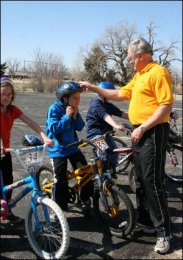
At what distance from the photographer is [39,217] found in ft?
13.4

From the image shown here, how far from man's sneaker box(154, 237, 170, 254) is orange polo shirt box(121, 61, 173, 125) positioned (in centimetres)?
128

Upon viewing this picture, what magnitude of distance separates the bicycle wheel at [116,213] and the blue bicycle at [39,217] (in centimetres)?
82

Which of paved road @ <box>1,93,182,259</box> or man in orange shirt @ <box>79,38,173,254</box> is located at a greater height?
man in orange shirt @ <box>79,38,173,254</box>

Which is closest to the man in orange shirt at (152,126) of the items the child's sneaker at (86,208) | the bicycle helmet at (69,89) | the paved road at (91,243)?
the paved road at (91,243)

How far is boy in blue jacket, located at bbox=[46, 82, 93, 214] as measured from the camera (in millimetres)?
4777

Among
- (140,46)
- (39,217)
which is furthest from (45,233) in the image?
(140,46)

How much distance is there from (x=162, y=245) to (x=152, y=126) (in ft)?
4.18

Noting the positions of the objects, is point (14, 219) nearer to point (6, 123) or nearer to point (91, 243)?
point (91, 243)

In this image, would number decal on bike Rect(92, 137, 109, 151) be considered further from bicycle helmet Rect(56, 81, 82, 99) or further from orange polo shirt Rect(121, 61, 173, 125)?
bicycle helmet Rect(56, 81, 82, 99)

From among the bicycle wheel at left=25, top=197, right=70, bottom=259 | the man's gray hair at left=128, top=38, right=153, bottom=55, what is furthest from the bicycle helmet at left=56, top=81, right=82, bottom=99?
the bicycle wheel at left=25, top=197, right=70, bottom=259

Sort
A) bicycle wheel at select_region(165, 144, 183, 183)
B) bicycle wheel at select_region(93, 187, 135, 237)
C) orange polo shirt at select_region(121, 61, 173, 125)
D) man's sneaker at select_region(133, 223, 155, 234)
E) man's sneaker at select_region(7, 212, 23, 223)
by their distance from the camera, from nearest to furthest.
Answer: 1. orange polo shirt at select_region(121, 61, 173, 125)
2. bicycle wheel at select_region(93, 187, 135, 237)
3. man's sneaker at select_region(133, 223, 155, 234)
4. man's sneaker at select_region(7, 212, 23, 223)
5. bicycle wheel at select_region(165, 144, 183, 183)

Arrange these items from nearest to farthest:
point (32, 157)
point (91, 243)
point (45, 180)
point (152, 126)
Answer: point (32, 157) < point (152, 126) < point (91, 243) < point (45, 180)

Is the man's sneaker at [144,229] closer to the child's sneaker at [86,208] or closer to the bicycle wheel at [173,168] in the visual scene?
the child's sneaker at [86,208]

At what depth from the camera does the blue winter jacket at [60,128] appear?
4770 mm
